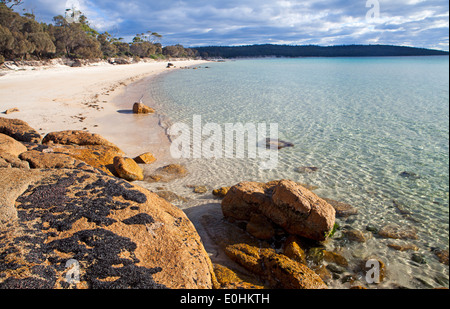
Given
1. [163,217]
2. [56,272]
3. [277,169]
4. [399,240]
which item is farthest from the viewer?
[277,169]

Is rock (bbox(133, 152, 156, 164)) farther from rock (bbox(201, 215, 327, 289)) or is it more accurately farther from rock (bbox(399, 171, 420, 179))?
rock (bbox(399, 171, 420, 179))

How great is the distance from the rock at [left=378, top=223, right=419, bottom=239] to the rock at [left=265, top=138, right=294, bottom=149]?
5.27 metres

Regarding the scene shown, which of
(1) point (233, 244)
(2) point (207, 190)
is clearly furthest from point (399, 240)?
(2) point (207, 190)

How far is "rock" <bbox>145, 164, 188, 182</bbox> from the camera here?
7684 millimetres

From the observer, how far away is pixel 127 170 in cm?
718

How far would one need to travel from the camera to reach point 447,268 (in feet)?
16.0

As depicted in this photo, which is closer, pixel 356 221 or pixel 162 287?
pixel 162 287

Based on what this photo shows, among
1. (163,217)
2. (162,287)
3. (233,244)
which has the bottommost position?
(233,244)

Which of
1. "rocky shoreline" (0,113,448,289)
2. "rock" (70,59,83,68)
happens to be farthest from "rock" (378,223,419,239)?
"rock" (70,59,83,68)

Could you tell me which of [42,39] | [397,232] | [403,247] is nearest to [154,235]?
[403,247]

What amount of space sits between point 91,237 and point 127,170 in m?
4.09

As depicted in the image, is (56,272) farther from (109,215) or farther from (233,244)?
(233,244)

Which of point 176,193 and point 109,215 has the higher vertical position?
point 109,215

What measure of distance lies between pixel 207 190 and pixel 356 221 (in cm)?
370
